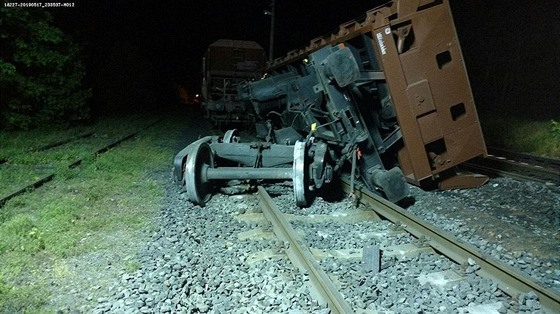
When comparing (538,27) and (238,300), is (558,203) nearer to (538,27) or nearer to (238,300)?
(238,300)

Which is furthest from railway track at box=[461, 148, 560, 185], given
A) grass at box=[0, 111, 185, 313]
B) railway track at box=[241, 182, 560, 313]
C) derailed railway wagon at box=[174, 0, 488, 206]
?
grass at box=[0, 111, 185, 313]

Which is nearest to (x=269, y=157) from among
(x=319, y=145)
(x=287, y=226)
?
(x=319, y=145)

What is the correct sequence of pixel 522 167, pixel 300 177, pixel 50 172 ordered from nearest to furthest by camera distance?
pixel 300 177 < pixel 50 172 < pixel 522 167

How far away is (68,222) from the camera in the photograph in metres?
5.42

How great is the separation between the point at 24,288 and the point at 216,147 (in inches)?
158

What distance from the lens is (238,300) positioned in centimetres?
358

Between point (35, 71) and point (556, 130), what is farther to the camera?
point (35, 71)

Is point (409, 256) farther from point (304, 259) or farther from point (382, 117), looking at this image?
Answer: point (382, 117)

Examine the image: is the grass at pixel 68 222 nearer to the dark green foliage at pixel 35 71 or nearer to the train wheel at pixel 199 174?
the train wheel at pixel 199 174

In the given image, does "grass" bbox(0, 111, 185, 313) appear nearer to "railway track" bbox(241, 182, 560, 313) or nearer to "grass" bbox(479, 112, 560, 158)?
"railway track" bbox(241, 182, 560, 313)

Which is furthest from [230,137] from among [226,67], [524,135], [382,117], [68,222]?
[226,67]

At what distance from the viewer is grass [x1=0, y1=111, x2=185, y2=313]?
3.87 meters

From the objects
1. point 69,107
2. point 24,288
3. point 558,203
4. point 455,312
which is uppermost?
point 69,107

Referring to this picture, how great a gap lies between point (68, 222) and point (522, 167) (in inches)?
323
